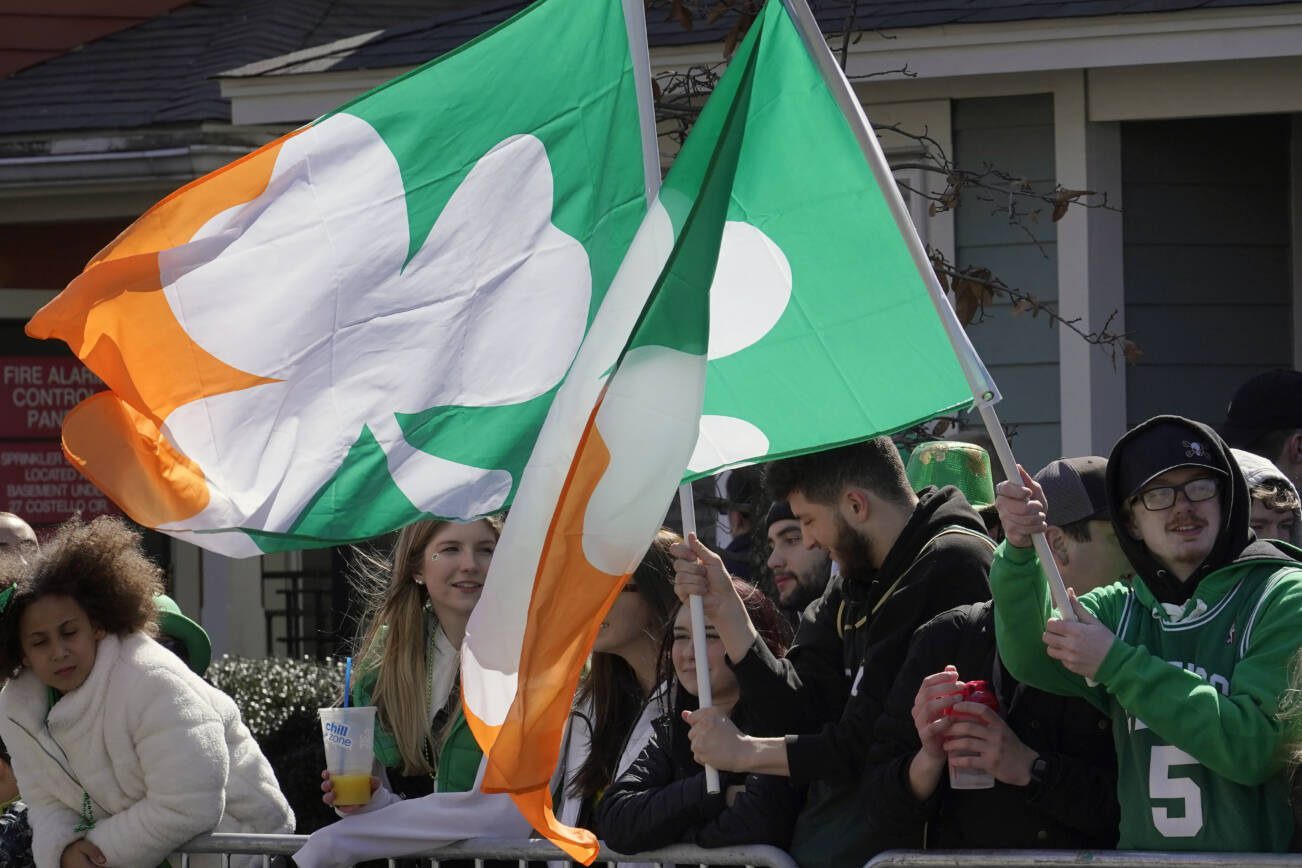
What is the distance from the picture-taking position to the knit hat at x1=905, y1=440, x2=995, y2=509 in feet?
19.3

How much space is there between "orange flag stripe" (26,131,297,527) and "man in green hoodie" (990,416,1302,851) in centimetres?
209

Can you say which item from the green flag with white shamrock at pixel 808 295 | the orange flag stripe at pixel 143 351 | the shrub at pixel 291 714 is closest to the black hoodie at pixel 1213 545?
the green flag with white shamrock at pixel 808 295

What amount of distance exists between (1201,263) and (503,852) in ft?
18.0

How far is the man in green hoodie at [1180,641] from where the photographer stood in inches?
153

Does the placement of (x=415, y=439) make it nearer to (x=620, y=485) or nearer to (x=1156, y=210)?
(x=620, y=485)

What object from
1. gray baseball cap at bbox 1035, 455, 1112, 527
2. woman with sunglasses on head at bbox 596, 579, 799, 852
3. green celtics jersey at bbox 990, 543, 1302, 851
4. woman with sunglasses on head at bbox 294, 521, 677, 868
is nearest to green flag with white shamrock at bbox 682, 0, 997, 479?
green celtics jersey at bbox 990, 543, 1302, 851

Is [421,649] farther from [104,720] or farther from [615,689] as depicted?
[104,720]

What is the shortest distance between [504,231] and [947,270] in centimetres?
293

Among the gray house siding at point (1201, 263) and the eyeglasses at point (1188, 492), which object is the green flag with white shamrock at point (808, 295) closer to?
the eyeglasses at point (1188, 492)

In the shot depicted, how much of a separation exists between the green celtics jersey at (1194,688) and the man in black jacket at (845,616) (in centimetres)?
44

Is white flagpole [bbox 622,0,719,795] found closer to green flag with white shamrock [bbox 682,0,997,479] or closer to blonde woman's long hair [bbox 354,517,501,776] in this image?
green flag with white shamrock [bbox 682,0,997,479]

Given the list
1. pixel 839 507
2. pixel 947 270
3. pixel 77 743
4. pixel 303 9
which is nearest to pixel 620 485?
pixel 839 507

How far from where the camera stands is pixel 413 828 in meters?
5.40

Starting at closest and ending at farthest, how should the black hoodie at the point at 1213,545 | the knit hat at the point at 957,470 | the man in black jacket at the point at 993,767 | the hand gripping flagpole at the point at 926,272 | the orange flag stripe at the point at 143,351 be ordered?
the hand gripping flagpole at the point at 926,272, the black hoodie at the point at 1213,545, the man in black jacket at the point at 993,767, the orange flag stripe at the point at 143,351, the knit hat at the point at 957,470
